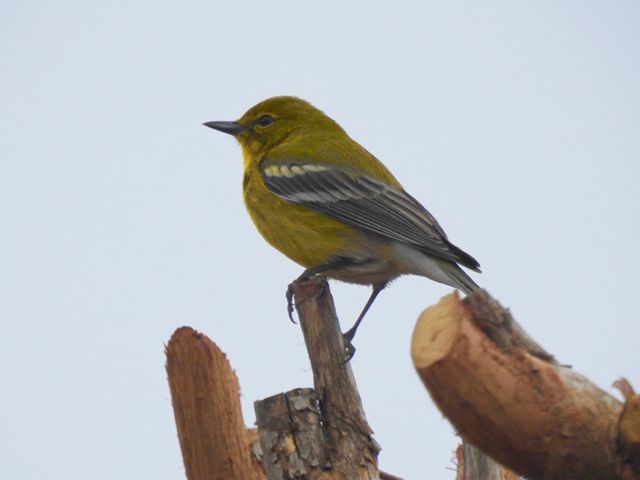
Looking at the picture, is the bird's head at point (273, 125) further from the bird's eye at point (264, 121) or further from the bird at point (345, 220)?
the bird at point (345, 220)

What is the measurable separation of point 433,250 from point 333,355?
2.37 meters

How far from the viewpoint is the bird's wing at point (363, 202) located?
7266mm

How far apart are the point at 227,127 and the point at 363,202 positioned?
191cm

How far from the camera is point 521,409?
3250 mm

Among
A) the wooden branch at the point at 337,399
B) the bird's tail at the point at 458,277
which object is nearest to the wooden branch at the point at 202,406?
the wooden branch at the point at 337,399

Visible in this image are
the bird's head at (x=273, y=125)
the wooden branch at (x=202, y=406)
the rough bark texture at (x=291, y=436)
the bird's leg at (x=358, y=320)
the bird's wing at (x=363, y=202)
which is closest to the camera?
the wooden branch at (x=202, y=406)

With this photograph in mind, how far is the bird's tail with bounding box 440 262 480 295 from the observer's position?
7.09 m

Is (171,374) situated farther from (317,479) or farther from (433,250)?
(433,250)

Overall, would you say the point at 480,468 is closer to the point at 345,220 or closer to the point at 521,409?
the point at 521,409

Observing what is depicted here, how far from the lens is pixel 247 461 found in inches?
180

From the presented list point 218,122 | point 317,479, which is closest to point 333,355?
point 317,479

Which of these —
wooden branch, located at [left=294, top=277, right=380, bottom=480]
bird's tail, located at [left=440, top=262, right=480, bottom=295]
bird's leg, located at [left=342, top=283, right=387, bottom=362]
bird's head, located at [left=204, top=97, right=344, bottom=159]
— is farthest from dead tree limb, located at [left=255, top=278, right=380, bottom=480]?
bird's head, located at [left=204, top=97, right=344, bottom=159]

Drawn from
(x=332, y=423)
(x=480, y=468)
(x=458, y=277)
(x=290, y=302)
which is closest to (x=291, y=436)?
(x=332, y=423)

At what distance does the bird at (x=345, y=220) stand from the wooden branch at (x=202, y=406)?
2026 millimetres
